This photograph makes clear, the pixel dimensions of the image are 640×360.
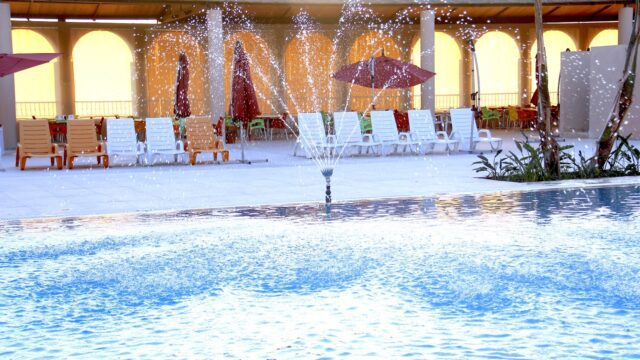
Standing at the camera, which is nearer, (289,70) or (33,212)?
(33,212)

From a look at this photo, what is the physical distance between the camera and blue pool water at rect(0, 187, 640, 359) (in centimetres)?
505

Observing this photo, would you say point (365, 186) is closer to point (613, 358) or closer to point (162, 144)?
point (162, 144)

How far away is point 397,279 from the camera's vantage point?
6609 millimetres

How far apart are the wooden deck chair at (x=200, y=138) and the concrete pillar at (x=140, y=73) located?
10.8m

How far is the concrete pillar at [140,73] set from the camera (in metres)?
25.9

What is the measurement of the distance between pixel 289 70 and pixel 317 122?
33.9ft

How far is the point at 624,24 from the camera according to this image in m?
25.0

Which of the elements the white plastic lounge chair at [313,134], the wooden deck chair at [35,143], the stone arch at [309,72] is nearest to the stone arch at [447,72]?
the stone arch at [309,72]

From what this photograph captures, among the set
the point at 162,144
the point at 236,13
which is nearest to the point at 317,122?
the point at 162,144

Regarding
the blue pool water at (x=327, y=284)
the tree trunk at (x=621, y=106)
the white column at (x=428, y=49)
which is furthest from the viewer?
the white column at (x=428, y=49)

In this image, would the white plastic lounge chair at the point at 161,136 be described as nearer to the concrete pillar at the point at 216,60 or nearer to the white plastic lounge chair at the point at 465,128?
the white plastic lounge chair at the point at 465,128

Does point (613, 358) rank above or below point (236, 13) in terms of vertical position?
below

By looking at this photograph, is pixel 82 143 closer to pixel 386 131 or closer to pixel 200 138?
pixel 200 138

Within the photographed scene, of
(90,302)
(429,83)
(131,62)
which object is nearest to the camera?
(90,302)
